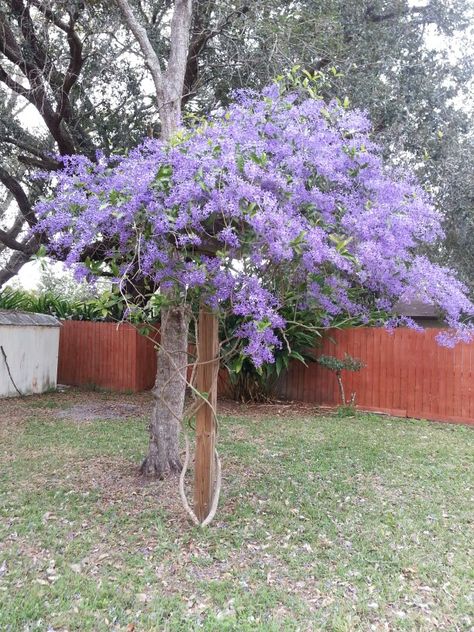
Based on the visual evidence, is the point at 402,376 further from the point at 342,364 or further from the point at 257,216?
the point at 257,216

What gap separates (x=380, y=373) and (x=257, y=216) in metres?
6.77

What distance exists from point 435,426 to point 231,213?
629cm

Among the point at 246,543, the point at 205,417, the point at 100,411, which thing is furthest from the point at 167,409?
the point at 100,411

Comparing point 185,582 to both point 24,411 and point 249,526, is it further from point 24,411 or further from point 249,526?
point 24,411

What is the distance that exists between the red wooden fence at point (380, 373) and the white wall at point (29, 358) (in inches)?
40.6

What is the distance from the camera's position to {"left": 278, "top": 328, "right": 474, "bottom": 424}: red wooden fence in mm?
8266

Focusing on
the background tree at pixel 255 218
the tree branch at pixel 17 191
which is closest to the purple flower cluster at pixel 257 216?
the background tree at pixel 255 218

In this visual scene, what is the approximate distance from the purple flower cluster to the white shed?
22.9ft

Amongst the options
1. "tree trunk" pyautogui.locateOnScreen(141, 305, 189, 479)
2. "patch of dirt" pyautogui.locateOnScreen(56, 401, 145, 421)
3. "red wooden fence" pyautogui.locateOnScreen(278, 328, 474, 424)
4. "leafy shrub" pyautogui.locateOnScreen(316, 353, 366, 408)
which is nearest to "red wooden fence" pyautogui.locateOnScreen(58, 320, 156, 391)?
"patch of dirt" pyautogui.locateOnScreen(56, 401, 145, 421)

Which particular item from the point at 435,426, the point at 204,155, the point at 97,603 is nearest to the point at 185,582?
the point at 97,603

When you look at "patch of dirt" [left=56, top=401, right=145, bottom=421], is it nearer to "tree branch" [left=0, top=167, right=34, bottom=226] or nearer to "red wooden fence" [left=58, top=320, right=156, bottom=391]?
"red wooden fence" [left=58, top=320, right=156, bottom=391]

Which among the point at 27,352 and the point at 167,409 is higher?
the point at 27,352

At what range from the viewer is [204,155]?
307 centimetres

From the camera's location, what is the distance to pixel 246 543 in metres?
3.54
